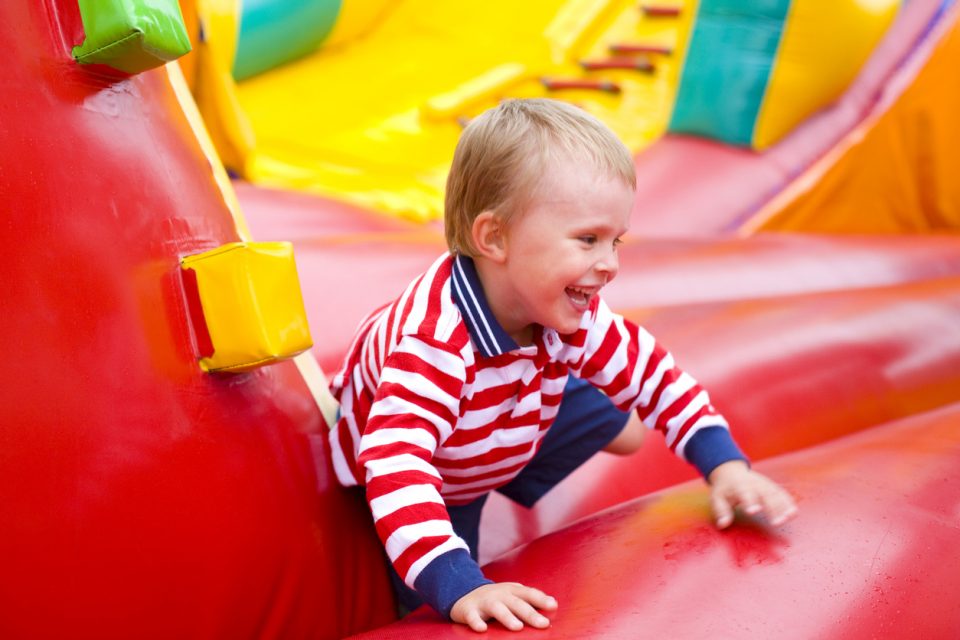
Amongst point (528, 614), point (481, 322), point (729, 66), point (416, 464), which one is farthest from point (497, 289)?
point (729, 66)

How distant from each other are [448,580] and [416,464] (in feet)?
0.28

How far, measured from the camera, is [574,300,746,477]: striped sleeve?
3.09 feet

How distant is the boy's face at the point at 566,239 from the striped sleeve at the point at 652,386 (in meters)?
0.10

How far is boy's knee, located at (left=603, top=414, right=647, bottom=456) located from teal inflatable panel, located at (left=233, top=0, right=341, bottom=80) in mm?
1430

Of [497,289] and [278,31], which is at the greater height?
[278,31]

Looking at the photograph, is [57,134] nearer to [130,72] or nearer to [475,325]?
[130,72]

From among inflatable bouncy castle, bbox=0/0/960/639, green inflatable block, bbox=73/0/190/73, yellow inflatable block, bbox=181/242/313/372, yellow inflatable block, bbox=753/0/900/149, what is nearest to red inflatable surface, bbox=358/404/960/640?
inflatable bouncy castle, bbox=0/0/960/639

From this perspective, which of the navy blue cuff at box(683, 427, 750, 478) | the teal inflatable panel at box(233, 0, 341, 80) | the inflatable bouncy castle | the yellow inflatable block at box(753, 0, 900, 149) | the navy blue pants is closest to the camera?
the inflatable bouncy castle

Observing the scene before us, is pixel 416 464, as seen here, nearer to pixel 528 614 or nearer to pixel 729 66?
pixel 528 614

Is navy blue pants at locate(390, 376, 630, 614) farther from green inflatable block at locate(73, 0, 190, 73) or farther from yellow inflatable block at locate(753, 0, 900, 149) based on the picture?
yellow inflatable block at locate(753, 0, 900, 149)

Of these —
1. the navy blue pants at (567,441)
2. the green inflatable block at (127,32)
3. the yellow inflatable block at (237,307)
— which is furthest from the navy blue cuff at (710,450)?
the green inflatable block at (127,32)

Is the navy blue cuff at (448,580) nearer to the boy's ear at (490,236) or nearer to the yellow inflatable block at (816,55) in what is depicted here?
the boy's ear at (490,236)

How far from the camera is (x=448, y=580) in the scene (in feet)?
2.51

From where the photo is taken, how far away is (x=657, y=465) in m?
1.13
